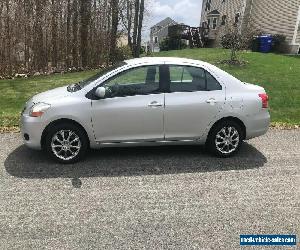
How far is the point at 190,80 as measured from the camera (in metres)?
6.18

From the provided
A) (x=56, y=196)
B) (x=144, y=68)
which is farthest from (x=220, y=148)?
(x=56, y=196)

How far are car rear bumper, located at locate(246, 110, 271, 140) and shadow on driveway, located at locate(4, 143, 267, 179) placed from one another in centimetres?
43

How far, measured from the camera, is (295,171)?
19.4ft

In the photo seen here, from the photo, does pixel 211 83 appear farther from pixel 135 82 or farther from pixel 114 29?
pixel 114 29

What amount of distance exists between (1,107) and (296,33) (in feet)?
86.9

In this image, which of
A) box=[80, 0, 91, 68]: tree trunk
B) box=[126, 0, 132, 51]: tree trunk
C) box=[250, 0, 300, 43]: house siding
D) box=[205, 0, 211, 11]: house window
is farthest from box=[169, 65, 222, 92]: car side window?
box=[205, 0, 211, 11]: house window

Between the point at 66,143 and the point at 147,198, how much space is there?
5.91ft

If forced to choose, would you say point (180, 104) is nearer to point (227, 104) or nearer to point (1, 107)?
point (227, 104)

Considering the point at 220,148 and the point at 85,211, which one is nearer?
the point at 85,211

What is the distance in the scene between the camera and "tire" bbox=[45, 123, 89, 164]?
582 centimetres

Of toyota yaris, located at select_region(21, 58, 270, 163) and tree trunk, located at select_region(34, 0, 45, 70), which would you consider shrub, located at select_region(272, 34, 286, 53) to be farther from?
toyota yaris, located at select_region(21, 58, 270, 163)

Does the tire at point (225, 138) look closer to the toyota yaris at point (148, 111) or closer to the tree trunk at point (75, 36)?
the toyota yaris at point (148, 111)

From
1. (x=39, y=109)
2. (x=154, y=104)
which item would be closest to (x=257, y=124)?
(x=154, y=104)

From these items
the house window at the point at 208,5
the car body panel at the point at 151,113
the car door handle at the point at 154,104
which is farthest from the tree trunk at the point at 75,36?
the house window at the point at 208,5
